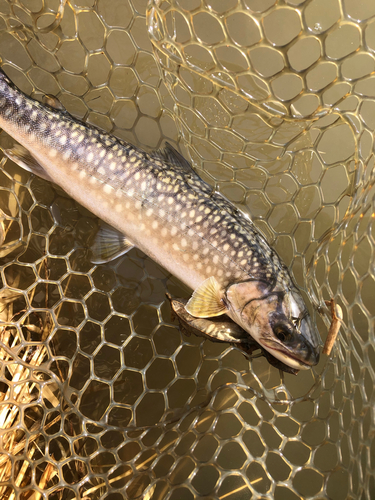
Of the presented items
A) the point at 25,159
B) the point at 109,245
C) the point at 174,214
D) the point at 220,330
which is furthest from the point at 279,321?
the point at 25,159

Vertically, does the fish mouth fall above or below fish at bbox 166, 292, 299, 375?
above

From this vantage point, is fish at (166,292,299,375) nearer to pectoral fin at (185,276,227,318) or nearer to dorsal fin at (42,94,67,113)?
pectoral fin at (185,276,227,318)

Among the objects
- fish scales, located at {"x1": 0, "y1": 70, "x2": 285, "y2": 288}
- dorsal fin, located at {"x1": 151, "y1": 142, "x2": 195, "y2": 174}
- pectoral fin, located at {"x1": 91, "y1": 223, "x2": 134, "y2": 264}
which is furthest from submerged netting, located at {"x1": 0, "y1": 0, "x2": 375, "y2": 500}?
fish scales, located at {"x1": 0, "y1": 70, "x2": 285, "y2": 288}

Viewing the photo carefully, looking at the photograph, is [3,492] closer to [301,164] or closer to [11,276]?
[11,276]

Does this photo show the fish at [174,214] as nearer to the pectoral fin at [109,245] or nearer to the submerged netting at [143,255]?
the pectoral fin at [109,245]

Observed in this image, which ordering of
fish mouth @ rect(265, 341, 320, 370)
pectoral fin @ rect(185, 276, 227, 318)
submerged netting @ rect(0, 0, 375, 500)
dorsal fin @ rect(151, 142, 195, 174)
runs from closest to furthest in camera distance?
fish mouth @ rect(265, 341, 320, 370) → pectoral fin @ rect(185, 276, 227, 318) → dorsal fin @ rect(151, 142, 195, 174) → submerged netting @ rect(0, 0, 375, 500)

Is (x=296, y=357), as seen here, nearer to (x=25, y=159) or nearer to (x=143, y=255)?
(x=143, y=255)
